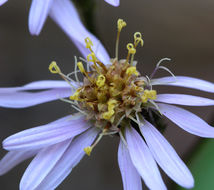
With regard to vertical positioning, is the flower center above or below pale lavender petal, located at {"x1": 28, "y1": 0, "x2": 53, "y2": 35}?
below


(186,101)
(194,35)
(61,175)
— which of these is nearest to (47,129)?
(61,175)

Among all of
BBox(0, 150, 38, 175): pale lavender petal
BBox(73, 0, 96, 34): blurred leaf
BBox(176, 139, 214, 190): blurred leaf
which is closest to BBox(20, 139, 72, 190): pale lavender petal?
BBox(0, 150, 38, 175): pale lavender petal

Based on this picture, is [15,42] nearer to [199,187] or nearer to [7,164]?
[7,164]

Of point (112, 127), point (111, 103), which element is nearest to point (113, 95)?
point (111, 103)

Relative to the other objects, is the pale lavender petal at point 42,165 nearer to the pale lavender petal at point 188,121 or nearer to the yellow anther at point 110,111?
the yellow anther at point 110,111

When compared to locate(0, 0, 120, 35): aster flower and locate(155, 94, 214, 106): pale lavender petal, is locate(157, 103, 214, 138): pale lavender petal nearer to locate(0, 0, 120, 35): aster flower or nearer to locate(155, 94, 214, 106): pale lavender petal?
locate(155, 94, 214, 106): pale lavender petal

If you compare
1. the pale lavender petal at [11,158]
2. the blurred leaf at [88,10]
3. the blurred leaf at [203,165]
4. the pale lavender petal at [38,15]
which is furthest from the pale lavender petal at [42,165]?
the blurred leaf at [88,10]
